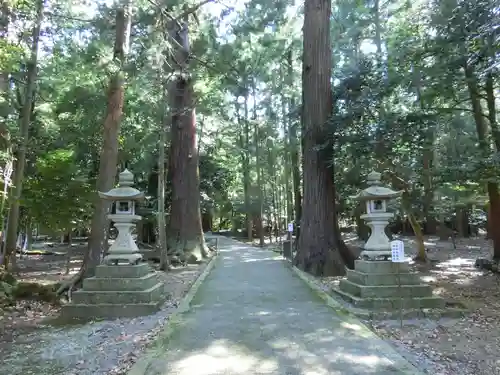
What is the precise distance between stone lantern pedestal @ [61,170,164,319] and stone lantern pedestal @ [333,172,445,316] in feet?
11.4

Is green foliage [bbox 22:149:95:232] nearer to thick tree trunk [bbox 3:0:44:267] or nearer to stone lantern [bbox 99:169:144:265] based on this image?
thick tree trunk [bbox 3:0:44:267]

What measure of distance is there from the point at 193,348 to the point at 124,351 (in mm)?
836

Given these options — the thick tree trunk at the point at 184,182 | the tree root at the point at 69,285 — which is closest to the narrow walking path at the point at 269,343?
the tree root at the point at 69,285

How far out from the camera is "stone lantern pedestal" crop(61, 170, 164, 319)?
22.9 feet

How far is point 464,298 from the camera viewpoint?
8672 millimetres

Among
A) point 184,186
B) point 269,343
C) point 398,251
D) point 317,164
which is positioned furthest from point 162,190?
point 269,343

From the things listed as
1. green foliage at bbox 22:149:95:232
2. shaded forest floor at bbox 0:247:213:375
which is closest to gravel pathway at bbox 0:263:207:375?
shaded forest floor at bbox 0:247:213:375

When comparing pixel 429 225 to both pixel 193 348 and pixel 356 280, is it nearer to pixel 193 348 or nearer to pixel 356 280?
pixel 356 280

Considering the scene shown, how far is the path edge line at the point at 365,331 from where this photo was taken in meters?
4.31

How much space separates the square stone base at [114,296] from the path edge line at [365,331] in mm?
3018

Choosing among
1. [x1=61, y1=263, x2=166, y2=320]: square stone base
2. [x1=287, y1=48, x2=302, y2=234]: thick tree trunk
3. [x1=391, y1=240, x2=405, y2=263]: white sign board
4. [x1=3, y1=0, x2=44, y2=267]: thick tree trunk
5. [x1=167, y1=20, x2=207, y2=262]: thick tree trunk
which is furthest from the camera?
[x1=287, y1=48, x2=302, y2=234]: thick tree trunk

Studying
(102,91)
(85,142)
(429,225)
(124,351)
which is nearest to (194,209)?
(85,142)

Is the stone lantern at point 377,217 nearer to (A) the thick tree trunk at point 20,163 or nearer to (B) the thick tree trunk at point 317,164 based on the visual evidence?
(B) the thick tree trunk at point 317,164

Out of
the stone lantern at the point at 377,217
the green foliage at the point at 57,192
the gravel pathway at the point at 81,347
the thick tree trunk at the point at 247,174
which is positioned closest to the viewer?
the gravel pathway at the point at 81,347
